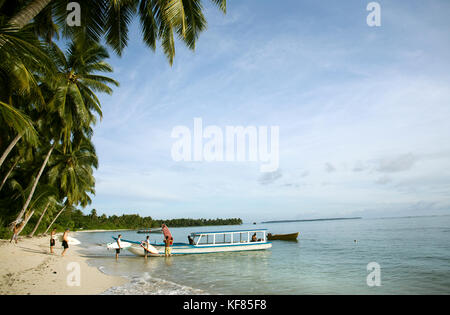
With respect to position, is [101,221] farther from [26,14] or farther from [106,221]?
[26,14]

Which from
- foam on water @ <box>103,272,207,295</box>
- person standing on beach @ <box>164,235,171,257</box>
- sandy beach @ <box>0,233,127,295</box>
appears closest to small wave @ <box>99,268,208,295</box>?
foam on water @ <box>103,272,207,295</box>

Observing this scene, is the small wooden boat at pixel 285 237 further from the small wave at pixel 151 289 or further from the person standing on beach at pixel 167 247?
the small wave at pixel 151 289

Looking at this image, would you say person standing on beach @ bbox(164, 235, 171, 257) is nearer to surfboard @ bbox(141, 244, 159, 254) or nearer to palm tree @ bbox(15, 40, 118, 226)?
surfboard @ bbox(141, 244, 159, 254)

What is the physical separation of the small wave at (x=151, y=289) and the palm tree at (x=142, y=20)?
821 centimetres

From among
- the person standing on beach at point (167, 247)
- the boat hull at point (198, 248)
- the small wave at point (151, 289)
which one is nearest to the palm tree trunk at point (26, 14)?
the small wave at point (151, 289)

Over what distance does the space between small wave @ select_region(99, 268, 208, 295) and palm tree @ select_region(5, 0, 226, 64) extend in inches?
323

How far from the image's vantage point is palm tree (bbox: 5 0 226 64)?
8.27m

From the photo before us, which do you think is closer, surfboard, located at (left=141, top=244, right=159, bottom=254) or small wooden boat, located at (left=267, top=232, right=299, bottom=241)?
surfboard, located at (left=141, top=244, right=159, bottom=254)

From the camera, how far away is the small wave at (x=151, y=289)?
343 inches

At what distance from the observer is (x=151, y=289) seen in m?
9.44

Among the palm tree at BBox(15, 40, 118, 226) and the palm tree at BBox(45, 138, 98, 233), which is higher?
the palm tree at BBox(15, 40, 118, 226)
